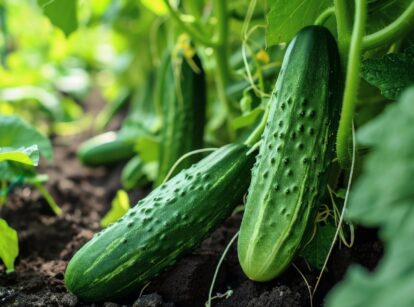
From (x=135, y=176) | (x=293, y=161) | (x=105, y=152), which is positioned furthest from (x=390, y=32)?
(x=105, y=152)

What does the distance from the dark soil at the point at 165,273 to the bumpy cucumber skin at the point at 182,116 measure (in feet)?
1.36

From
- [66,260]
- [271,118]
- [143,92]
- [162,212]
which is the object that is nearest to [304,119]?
[271,118]

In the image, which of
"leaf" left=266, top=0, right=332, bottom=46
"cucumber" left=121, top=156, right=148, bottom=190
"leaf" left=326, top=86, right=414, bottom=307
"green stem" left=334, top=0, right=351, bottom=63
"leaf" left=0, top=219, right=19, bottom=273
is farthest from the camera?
"cucumber" left=121, top=156, right=148, bottom=190

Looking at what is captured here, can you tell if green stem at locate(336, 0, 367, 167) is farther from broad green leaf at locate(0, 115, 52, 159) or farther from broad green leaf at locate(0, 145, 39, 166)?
broad green leaf at locate(0, 115, 52, 159)

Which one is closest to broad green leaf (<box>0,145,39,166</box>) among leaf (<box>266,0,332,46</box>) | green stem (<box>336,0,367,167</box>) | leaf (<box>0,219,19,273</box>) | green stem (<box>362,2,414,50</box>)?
leaf (<box>0,219,19,273</box>)

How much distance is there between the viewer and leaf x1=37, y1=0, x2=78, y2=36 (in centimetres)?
263

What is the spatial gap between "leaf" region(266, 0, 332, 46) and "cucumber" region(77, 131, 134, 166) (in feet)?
5.86

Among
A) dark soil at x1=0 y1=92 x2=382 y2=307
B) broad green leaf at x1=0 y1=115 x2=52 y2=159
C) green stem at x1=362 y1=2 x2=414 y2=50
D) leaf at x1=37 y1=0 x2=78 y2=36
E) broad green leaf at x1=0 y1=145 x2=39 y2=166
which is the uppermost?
leaf at x1=37 y1=0 x2=78 y2=36

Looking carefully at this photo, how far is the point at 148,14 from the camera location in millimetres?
4289

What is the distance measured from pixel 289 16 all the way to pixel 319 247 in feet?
2.59

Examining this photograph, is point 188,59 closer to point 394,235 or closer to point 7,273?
point 7,273

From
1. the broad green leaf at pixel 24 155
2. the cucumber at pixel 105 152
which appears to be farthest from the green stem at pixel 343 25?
the cucumber at pixel 105 152

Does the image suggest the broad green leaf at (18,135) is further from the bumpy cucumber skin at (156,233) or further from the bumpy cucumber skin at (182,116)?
the bumpy cucumber skin at (156,233)

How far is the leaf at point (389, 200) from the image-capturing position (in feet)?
3.48
